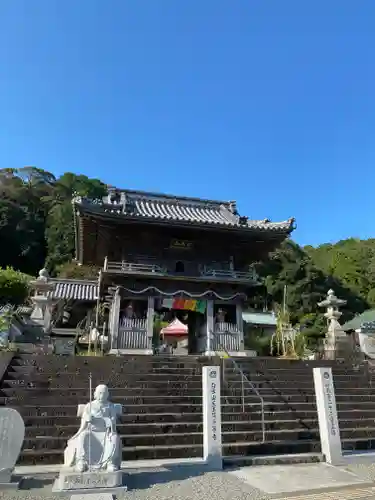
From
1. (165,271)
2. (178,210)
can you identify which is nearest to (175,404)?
(165,271)

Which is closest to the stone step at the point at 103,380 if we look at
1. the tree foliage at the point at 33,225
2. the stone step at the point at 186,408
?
the stone step at the point at 186,408

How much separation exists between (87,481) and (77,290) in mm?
20614

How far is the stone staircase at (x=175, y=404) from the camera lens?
6992 mm

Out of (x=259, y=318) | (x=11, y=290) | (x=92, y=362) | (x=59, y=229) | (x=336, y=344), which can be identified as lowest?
(x=92, y=362)

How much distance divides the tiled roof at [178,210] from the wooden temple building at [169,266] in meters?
0.05

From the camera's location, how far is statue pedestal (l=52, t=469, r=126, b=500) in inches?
182

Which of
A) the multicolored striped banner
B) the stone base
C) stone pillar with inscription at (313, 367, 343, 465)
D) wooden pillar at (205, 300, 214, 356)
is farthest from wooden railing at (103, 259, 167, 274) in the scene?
the stone base

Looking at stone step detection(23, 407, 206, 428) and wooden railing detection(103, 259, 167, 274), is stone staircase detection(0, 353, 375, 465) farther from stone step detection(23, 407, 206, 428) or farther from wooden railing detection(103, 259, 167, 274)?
wooden railing detection(103, 259, 167, 274)

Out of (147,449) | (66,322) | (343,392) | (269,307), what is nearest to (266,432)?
(147,449)

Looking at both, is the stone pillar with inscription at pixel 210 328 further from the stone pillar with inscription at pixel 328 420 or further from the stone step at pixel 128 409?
the stone pillar with inscription at pixel 328 420

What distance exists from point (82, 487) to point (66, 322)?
21.3 metres

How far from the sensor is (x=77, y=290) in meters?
24.4

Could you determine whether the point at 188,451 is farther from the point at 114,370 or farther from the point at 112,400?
the point at 114,370

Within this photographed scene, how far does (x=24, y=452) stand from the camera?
635cm
